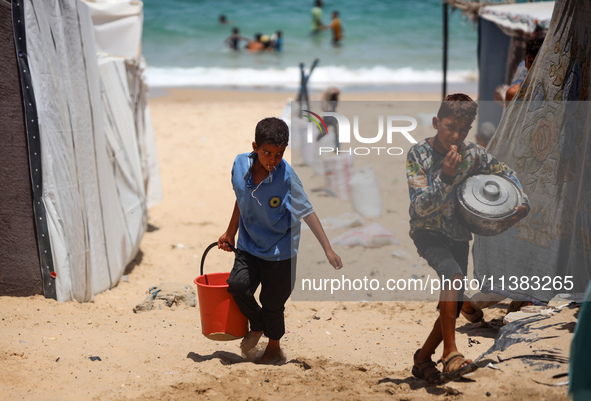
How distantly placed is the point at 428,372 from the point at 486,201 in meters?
0.98

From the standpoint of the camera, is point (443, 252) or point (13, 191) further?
point (13, 191)

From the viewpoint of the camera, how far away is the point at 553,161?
403 cm

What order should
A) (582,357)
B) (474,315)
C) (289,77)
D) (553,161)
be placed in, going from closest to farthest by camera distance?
(582,357)
(553,161)
(474,315)
(289,77)

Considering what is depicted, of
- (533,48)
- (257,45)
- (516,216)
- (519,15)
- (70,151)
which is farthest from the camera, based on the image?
(257,45)

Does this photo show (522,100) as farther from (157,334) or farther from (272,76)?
(272,76)

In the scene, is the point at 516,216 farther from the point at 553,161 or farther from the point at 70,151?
the point at 70,151

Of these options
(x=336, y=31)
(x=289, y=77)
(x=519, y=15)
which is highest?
(x=519, y=15)

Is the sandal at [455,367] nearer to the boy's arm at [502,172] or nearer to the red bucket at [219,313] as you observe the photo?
the boy's arm at [502,172]

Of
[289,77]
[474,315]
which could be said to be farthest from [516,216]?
[289,77]

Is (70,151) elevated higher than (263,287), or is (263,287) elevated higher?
(70,151)

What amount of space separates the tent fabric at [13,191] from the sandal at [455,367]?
306cm

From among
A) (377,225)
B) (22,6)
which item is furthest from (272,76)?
(22,6)

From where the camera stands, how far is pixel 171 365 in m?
3.71

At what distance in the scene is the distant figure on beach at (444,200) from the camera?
125 inches
